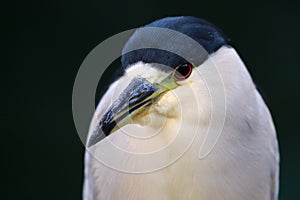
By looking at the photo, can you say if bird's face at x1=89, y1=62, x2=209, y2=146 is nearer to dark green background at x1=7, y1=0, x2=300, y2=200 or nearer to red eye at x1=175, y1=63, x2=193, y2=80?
red eye at x1=175, y1=63, x2=193, y2=80

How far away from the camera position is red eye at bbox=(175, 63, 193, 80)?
1.17 metres

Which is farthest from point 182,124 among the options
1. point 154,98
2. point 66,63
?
point 66,63

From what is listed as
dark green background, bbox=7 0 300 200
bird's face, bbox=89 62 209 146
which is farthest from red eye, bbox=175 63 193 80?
dark green background, bbox=7 0 300 200

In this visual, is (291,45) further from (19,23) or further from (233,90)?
(233,90)

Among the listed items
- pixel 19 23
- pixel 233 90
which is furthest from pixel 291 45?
pixel 233 90

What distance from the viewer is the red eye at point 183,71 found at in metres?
1.17

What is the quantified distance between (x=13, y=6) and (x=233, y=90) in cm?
126

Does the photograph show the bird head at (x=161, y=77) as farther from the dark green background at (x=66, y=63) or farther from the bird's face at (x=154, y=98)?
the dark green background at (x=66, y=63)

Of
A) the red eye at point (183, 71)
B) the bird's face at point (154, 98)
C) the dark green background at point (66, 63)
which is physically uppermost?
the red eye at point (183, 71)

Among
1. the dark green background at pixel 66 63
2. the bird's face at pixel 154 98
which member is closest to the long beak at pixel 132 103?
the bird's face at pixel 154 98

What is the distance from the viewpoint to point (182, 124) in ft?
3.99

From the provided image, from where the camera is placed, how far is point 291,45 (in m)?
2.34

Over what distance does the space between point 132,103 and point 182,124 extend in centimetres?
13

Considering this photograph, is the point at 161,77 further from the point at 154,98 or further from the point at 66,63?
the point at 66,63
